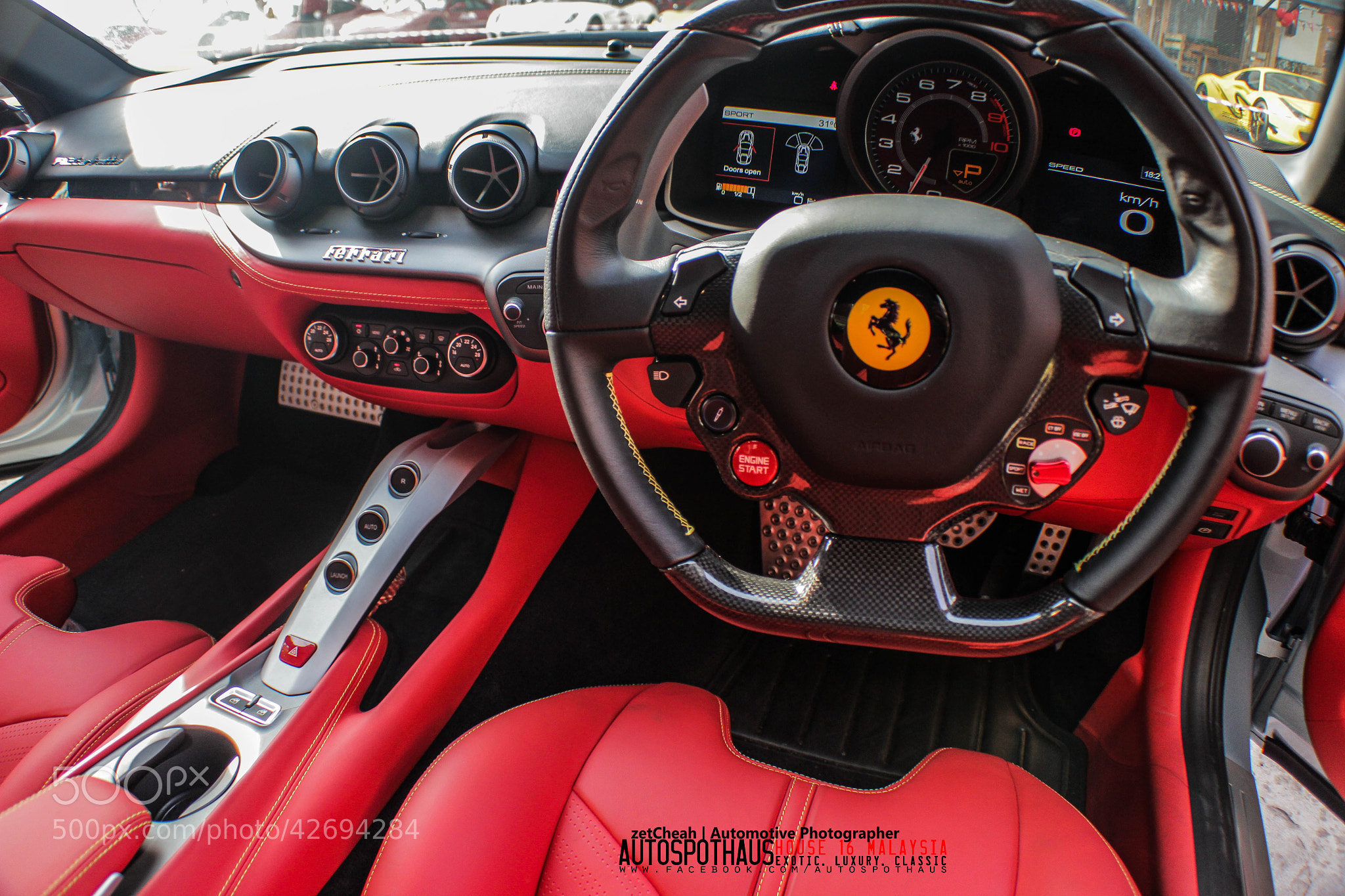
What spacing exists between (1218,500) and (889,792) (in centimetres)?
56

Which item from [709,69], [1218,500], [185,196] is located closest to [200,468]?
[185,196]

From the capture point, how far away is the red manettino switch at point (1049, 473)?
2.53 ft

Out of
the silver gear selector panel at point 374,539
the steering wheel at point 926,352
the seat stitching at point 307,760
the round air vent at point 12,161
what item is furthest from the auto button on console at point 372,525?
the round air vent at point 12,161

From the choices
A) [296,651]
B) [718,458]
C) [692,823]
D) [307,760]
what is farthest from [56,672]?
[718,458]

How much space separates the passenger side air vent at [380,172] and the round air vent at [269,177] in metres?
0.09

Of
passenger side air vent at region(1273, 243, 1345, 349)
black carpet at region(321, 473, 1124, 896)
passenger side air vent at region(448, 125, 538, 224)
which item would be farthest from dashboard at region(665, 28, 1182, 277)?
black carpet at region(321, 473, 1124, 896)

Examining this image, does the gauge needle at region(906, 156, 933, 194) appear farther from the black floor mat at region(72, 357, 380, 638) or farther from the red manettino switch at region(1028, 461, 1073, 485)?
the black floor mat at region(72, 357, 380, 638)

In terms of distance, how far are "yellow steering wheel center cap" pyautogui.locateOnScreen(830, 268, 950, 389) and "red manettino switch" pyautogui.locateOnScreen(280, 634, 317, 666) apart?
1.03 metres

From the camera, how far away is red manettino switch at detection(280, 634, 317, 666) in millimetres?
1295

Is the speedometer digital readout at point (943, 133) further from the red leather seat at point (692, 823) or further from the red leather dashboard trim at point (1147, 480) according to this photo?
the red leather seat at point (692, 823)

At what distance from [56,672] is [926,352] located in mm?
1463

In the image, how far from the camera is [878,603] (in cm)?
81

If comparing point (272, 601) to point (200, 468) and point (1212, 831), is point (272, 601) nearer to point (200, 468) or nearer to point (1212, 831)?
point (200, 468)

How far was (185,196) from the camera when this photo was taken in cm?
156
